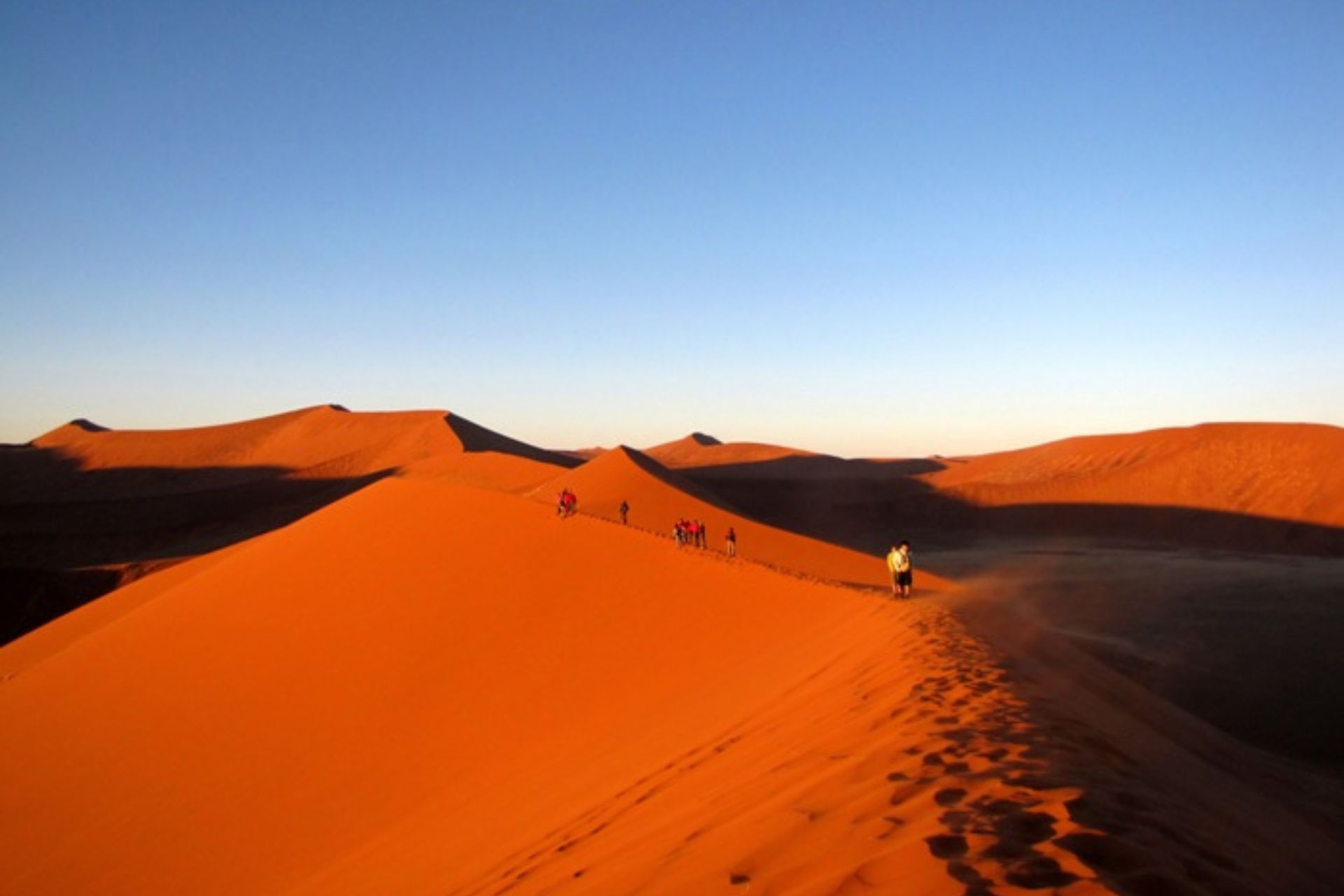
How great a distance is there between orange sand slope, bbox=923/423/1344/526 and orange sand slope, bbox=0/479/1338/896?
3729 centimetres

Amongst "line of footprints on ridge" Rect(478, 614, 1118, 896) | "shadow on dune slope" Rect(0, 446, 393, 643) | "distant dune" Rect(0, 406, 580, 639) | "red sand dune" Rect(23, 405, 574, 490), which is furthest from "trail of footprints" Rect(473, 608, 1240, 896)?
"red sand dune" Rect(23, 405, 574, 490)

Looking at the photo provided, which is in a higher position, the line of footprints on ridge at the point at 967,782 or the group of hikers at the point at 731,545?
the group of hikers at the point at 731,545

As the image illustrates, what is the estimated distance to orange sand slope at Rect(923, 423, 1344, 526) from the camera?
42.1 metres

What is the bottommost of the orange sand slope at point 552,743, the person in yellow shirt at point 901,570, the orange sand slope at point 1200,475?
the orange sand slope at point 552,743

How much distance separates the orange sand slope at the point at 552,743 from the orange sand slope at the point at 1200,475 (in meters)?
37.3

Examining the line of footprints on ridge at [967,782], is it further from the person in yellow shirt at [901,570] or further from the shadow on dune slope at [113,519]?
the shadow on dune slope at [113,519]

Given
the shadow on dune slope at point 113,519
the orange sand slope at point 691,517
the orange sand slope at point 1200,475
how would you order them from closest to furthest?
the orange sand slope at point 691,517 → the shadow on dune slope at point 113,519 → the orange sand slope at point 1200,475

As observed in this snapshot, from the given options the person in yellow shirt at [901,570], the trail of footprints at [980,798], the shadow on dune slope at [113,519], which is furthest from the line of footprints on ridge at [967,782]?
the shadow on dune slope at [113,519]

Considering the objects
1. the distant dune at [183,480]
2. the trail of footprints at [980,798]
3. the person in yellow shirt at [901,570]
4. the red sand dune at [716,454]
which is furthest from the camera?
the red sand dune at [716,454]

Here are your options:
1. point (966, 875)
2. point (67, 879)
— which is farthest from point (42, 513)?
point (966, 875)

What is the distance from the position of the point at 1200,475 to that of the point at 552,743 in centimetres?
4781

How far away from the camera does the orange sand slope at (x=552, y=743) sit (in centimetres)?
365

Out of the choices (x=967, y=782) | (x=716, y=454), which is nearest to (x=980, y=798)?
(x=967, y=782)

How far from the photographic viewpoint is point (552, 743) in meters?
9.20
